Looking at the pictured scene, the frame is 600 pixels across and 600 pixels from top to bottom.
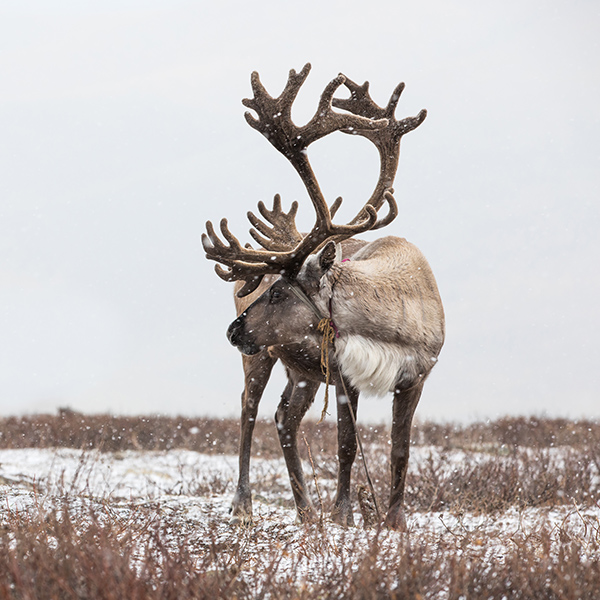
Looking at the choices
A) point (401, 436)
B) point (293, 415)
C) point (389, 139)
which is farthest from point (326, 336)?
point (389, 139)

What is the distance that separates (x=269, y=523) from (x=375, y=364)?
52.4 inches

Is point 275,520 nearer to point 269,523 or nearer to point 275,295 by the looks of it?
point 269,523

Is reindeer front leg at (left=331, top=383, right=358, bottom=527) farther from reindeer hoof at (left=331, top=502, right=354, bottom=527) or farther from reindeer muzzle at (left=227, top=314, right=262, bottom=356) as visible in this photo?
reindeer muzzle at (left=227, top=314, right=262, bottom=356)

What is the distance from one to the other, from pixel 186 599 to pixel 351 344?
2.14 metres

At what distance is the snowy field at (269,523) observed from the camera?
2566 millimetres

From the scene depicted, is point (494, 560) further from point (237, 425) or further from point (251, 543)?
point (237, 425)

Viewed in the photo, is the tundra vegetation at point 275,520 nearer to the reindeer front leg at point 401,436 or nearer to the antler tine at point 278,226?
the reindeer front leg at point 401,436

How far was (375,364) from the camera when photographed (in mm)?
4008

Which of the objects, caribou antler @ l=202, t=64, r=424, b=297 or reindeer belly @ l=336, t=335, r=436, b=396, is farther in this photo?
caribou antler @ l=202, t=64, r=424, b=297

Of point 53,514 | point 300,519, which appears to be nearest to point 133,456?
point 300,519

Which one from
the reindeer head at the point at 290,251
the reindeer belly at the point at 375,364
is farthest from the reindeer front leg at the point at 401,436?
the reindeer head at the point at 290,251

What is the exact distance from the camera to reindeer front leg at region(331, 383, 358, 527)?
4328mm

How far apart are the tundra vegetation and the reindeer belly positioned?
27.5 inches

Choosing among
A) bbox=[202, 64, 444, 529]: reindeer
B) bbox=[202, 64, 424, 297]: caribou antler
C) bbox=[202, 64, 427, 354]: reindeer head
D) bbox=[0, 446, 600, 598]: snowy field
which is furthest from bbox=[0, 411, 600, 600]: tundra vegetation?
bbox=[202, 64, 424, 297]: caribou antler
